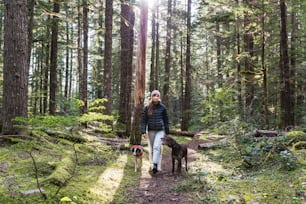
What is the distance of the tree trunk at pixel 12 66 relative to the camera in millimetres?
7184

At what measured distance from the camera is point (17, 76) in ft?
23.7

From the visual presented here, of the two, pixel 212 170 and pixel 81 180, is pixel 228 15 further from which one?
pixel 81 180

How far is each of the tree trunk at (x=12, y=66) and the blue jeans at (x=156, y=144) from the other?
3.31 m

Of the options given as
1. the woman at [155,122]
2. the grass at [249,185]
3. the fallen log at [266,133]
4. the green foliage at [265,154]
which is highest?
the woman at [155,122]

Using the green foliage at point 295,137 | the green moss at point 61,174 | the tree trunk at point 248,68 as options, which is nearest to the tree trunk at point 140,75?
the green moss at point 61,174

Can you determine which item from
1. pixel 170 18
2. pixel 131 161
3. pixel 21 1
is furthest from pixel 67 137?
pixel 170 18

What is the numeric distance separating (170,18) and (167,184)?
17613 millimetres

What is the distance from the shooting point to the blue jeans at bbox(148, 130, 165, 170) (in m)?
6.84

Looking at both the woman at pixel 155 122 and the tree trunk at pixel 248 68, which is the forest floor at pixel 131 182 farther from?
the tree trunk at pixel 248 68

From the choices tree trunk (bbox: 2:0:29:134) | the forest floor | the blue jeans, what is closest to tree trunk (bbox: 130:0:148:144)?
the forest floor

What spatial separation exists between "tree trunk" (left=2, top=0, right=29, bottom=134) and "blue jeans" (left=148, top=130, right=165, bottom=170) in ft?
10.8

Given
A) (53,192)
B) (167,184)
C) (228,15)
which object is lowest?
(167,184)

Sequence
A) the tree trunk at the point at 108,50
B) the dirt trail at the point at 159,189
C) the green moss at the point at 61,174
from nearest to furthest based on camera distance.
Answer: the green moss at the point at 61,174 < the dirt trail at the point at 159,189 < the tree trunk at the point at 108,50

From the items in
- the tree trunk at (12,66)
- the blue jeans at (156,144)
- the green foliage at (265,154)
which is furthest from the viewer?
the tree trunk at (12,66)
